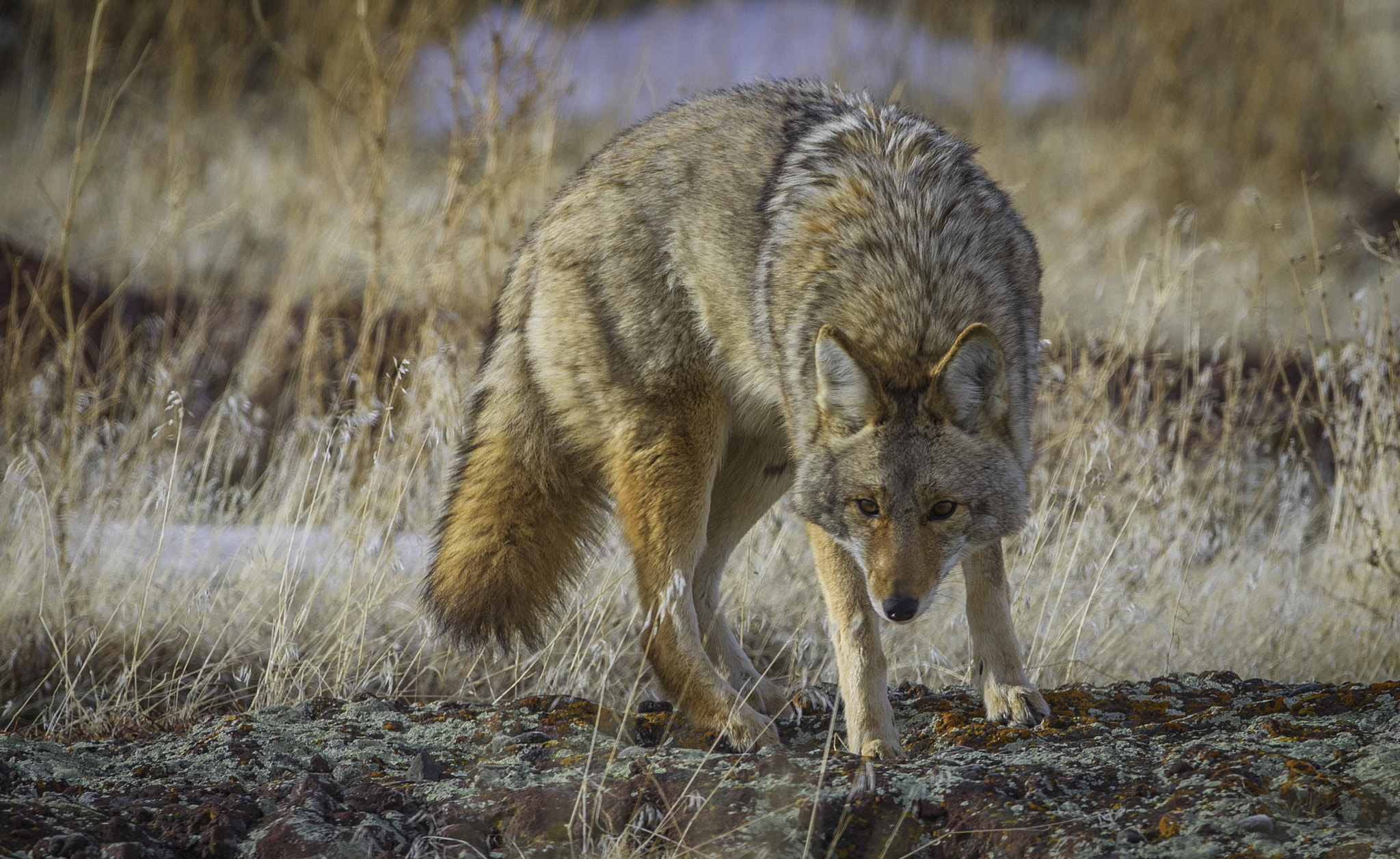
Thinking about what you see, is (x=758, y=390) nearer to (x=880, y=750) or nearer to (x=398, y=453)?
(x=880, y=750)

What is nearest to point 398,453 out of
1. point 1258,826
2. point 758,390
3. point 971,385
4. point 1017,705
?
point 758,390

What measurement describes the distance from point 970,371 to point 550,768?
62.0 inches

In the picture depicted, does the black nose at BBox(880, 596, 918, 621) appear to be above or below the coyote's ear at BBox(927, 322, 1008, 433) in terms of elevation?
below

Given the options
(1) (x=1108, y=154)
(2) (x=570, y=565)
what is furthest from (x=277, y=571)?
(1) (x=1108, y=154)

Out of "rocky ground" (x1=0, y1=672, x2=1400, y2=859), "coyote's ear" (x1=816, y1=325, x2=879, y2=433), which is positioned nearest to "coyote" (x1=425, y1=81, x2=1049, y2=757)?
"coyote's ear" (x1=816, y1=325, x2=879, y2=433)

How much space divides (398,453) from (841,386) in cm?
282

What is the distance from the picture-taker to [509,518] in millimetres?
3707

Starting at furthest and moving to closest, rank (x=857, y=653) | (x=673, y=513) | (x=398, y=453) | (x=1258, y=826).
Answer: (x=398, y=453)
(x=673, y=513)
(x=857, y=653)
(x=1258, y=826)

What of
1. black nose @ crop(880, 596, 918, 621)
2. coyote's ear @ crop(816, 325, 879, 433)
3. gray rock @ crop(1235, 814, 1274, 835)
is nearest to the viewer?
gray rock @ crop(1235, 814, 1274, 835)

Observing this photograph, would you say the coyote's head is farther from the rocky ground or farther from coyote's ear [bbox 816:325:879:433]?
the rocky ground

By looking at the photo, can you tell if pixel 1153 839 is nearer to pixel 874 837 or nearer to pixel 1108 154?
pixel 874 837

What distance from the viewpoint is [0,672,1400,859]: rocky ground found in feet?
7.43

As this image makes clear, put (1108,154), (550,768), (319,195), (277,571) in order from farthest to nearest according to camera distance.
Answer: (1108,154)
(319,195)
(277,571)
(550,768)

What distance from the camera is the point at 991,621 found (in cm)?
342
